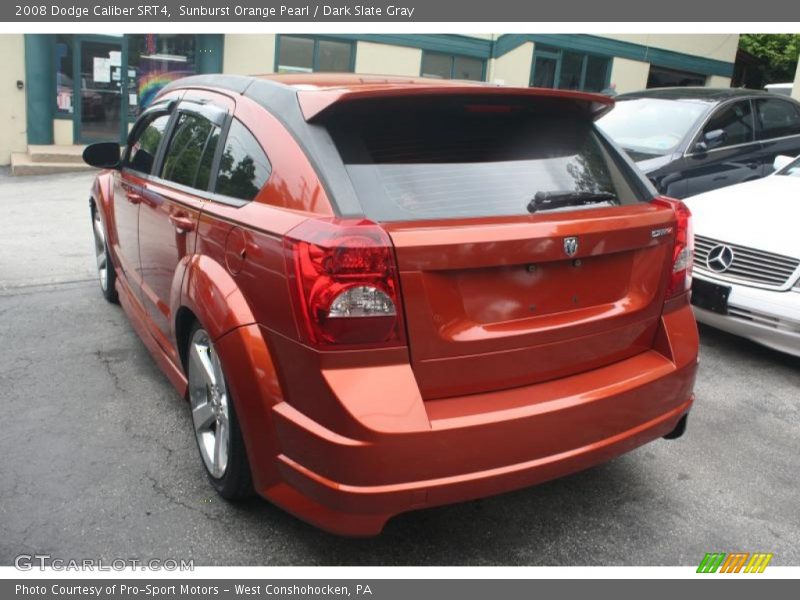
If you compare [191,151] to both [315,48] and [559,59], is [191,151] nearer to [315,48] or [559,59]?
[315,48]

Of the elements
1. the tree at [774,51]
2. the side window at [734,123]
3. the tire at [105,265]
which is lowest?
the tire at [105,265]

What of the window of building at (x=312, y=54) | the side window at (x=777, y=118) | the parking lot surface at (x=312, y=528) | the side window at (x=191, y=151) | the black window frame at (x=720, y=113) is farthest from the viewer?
the window of building at (x=312, y=54)

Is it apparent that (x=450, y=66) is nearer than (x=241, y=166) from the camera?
No

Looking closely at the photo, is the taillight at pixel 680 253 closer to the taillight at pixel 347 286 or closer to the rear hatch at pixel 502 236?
the rear hatch at pixel 502 236

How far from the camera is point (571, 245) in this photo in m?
2.51

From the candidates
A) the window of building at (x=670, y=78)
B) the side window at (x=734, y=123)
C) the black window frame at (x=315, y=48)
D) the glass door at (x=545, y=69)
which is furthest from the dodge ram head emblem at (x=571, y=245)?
the window of building at (x=670, y=78)

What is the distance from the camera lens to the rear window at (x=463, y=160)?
2.48 m

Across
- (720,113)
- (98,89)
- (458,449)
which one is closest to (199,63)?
(98,89)

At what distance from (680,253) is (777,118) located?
6.37 m

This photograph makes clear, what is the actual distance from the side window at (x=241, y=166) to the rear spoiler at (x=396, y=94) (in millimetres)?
277

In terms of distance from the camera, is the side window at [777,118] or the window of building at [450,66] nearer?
the side window at [777,118]

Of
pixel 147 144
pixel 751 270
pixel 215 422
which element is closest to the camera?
pixel 215 422

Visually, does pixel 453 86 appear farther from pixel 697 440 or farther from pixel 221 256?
pixel 697 440
